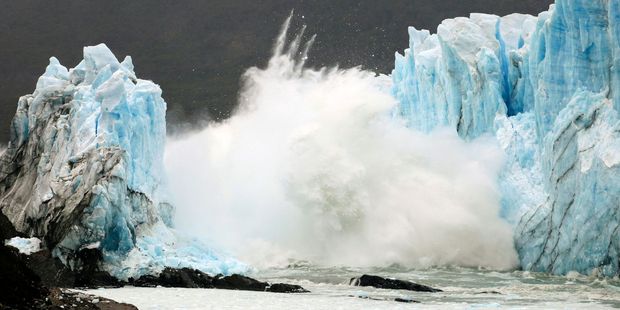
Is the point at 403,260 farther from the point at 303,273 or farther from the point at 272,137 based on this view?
the point at 272,137

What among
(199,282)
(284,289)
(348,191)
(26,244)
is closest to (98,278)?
(26,244)

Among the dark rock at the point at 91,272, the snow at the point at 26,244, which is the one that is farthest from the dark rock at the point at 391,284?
the snow at the point at 26,244

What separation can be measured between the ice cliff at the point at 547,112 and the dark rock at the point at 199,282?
29.7 ft

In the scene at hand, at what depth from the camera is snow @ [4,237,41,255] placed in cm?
2162

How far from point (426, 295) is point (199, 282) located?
20.5 ft

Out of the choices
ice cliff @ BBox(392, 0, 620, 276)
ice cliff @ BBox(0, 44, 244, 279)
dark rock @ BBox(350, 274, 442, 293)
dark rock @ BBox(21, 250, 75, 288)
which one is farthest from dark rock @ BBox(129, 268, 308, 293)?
ice cliff @ BBox(392, 0, 620, 276)

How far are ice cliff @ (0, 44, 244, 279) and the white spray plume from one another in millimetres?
4615

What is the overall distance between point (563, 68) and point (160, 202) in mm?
14477

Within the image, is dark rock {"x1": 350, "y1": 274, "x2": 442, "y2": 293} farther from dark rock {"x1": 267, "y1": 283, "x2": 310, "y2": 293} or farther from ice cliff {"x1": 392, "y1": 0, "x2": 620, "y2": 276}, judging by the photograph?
ice cliff {"x1": 392, "y1": 0, "x2": 620, "y2": 276}

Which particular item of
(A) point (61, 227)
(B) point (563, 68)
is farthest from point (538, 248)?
(A) point (61, 227)

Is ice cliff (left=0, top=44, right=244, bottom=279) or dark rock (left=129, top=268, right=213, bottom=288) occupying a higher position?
ice cliff (left=0, top=44, right=244, bottom=279)


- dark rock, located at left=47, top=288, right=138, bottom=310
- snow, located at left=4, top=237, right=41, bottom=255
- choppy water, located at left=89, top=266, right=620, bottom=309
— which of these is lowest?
dark rock, located at left=47, top=288, right=138, bottom=310

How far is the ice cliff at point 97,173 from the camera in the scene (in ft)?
73.9

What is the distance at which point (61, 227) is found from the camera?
22.7 metres
